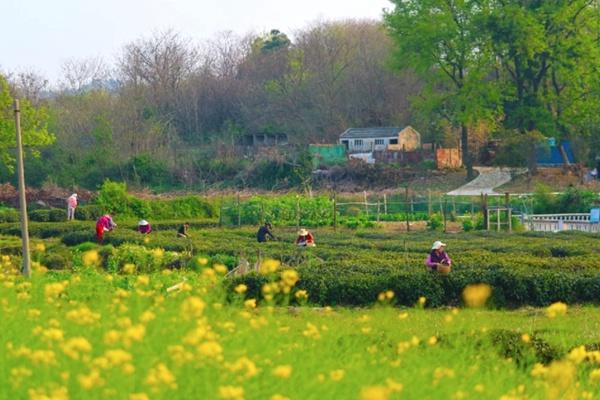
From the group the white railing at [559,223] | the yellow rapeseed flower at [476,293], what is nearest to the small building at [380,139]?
the white railing at [559,223]

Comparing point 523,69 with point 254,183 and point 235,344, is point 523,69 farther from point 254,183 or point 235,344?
point 235,344

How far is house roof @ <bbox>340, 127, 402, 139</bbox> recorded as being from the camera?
63844 millimetres

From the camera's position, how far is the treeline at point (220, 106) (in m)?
60.3


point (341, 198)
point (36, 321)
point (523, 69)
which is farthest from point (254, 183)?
point (36, 321)

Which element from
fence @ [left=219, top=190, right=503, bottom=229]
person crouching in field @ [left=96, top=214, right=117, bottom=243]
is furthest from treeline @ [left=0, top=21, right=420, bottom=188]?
person crouching in field @ [left=96, top=214, right=117, bottom=243]

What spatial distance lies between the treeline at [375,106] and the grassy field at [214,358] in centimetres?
3250

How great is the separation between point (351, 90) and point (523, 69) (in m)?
19.0

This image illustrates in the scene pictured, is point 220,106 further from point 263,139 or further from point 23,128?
point 23,128

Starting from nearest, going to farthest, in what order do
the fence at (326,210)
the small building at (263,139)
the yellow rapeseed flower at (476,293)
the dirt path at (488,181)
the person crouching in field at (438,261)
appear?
the yellow rapeseed flower at (476,293)
the person crouching in field at (438,261)
the fence at (326,210)
the dirt path at (488,181)
the small building at (263,139)

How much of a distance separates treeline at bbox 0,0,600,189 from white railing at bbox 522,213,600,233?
47.9 ft

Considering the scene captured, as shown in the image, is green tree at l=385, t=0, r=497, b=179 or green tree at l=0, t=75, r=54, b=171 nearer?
green tree at l=0, t=75, r=54, b=171

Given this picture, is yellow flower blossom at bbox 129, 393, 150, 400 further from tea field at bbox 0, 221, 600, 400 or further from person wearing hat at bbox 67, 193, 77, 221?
person wearing hat at bbox 67, 193, 77, 221

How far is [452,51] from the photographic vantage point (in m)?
57.5

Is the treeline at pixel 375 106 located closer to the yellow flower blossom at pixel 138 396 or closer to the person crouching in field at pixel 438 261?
the person crouching in field at pixel 438 261
